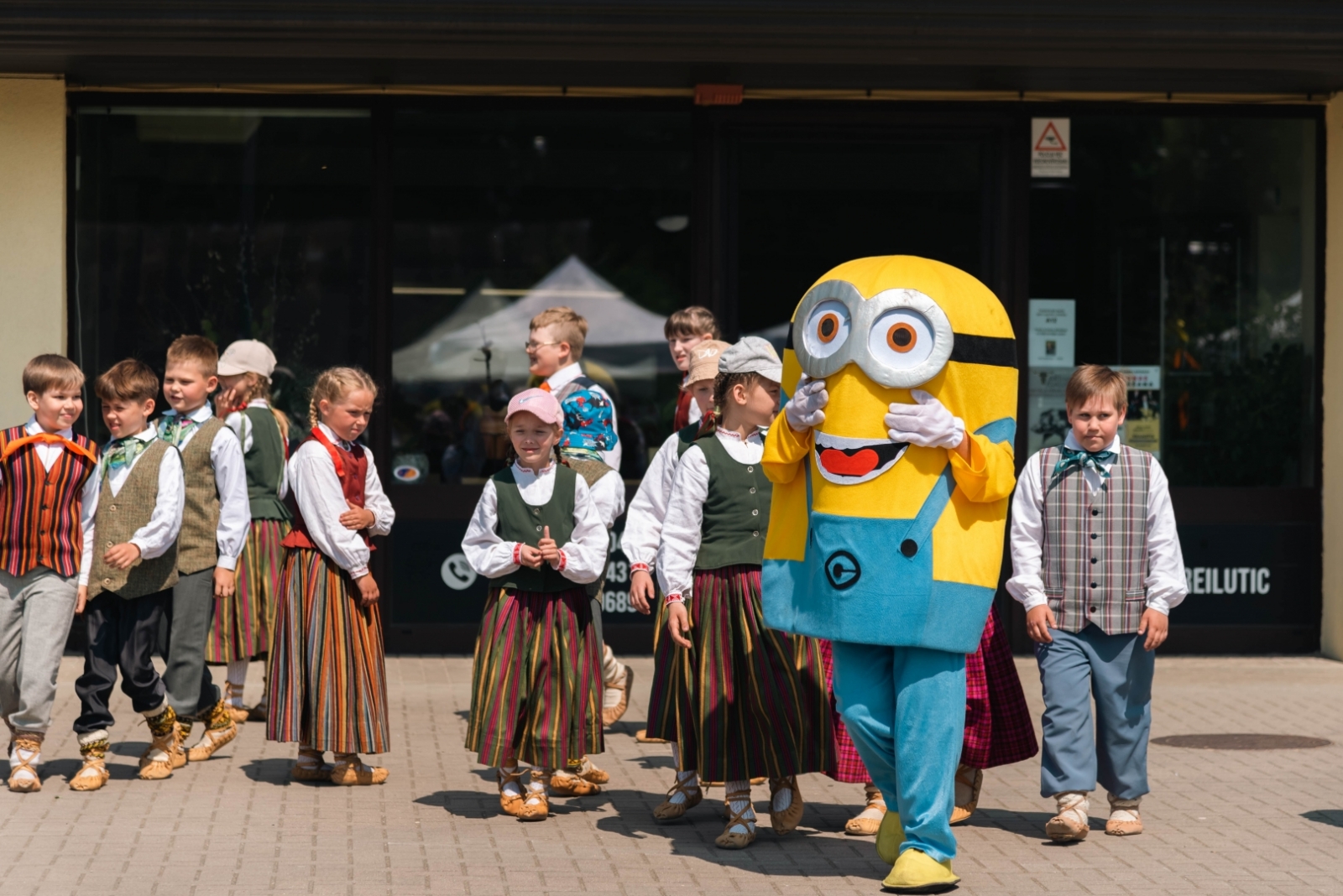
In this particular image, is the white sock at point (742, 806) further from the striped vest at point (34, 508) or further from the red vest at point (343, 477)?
the striped vest at point (34, 508)

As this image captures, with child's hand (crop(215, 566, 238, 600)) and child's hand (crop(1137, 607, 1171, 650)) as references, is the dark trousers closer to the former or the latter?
child's hand (crop(215, 566, 238, 600))

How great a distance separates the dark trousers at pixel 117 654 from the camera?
21.3 ft

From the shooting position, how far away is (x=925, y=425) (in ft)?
16.1

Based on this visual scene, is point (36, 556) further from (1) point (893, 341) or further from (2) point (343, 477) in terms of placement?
(1) point (893, 341)

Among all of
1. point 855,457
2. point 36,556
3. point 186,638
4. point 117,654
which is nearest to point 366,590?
point 186,638

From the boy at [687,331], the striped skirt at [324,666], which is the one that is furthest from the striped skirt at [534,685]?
the boy at [687,331]

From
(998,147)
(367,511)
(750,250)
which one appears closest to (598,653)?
(367,511)

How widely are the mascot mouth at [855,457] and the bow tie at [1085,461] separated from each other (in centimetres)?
116

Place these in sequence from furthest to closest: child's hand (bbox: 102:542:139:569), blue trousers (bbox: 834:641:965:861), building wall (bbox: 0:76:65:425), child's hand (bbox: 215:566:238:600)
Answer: building wall (bbox: 0:76:65:425) → child's hand (bbox: 215:566:238:600) → child's hand (bbox: 102:542:139:569) → blue trousers (bbox: 834:641:965:861)

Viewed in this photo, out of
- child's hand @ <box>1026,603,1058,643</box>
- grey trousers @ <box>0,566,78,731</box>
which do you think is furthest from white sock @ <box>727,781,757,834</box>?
grey trousers @ <box>0,566,78,731</box>

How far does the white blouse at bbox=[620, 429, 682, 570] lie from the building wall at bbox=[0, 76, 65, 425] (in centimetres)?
472

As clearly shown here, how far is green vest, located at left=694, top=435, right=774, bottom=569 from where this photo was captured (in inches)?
229

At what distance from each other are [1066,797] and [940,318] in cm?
183

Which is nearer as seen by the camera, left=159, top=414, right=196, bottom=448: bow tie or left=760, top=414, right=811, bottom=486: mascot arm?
left=760, top=414, right=811, bottom=486: mascot arm
